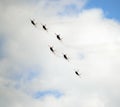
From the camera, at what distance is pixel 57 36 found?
630 ft

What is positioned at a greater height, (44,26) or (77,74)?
(44,26)

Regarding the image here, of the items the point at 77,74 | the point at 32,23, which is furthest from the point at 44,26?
the point at 77,74

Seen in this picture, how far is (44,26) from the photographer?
193 meters

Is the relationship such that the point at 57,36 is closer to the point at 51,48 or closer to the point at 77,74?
the point at 51,48

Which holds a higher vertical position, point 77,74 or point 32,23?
point 32,23

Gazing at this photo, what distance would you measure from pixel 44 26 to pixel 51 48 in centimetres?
1073

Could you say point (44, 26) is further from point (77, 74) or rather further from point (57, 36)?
point (77, 74)

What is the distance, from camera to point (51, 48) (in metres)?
196

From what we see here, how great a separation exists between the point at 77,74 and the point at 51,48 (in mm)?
17042

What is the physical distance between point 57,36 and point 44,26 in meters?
7.44

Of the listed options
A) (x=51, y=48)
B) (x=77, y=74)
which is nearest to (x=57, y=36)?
(x=51, y=48)

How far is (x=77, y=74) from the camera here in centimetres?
19925

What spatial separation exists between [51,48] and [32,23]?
14.2 m

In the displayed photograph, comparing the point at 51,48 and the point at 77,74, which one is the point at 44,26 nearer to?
→ the point at 51,48
